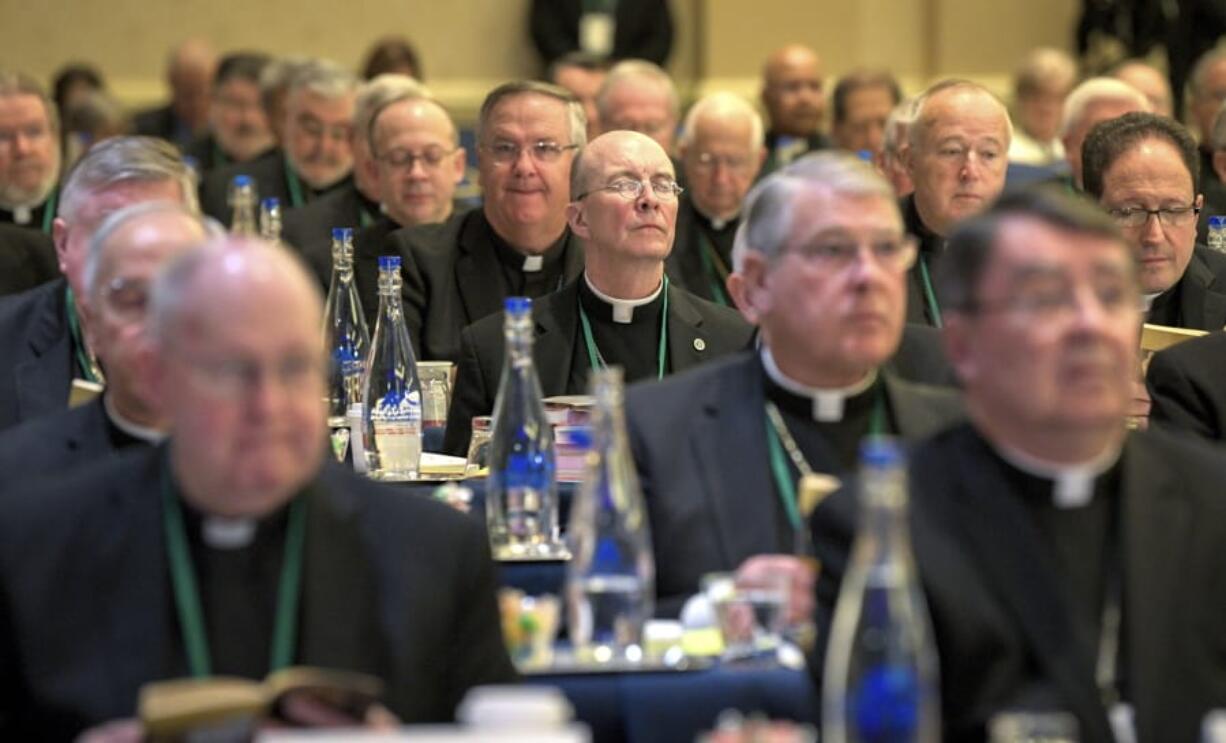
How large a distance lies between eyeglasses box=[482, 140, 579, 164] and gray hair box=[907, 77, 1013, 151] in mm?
1169

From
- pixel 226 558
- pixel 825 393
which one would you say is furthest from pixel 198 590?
pixel 825 393

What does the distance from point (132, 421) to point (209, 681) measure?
108 centimetres

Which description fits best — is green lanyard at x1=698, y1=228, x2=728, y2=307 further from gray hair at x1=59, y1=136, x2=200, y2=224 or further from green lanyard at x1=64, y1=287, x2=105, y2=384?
green lanyard at x1=64, y1=287, x2=105, y2=384

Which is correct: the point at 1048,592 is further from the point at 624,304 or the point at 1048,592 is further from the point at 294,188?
the point at 294,188

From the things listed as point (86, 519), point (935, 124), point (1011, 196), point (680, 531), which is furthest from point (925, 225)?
point (86, 519)

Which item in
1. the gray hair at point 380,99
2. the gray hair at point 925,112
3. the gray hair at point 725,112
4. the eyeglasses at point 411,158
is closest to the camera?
the gray hair at point 925,112

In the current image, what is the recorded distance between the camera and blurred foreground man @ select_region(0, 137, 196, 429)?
5.61m

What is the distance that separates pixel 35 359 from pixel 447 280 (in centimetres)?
240

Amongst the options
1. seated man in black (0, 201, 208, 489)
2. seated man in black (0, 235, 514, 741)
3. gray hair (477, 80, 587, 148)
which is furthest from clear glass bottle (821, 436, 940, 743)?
gray hair (477, 80, 587, 148)

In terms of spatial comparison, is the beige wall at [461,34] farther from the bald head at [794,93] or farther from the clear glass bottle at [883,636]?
the clear glass bottle at [883,636]

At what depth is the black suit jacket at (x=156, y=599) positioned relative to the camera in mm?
3535

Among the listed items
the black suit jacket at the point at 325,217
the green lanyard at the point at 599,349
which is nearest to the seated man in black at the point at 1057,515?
the green lanyard at the point at 599,349

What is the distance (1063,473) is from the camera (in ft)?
12.1

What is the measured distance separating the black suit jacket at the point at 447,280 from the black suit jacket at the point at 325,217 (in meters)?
0.76
